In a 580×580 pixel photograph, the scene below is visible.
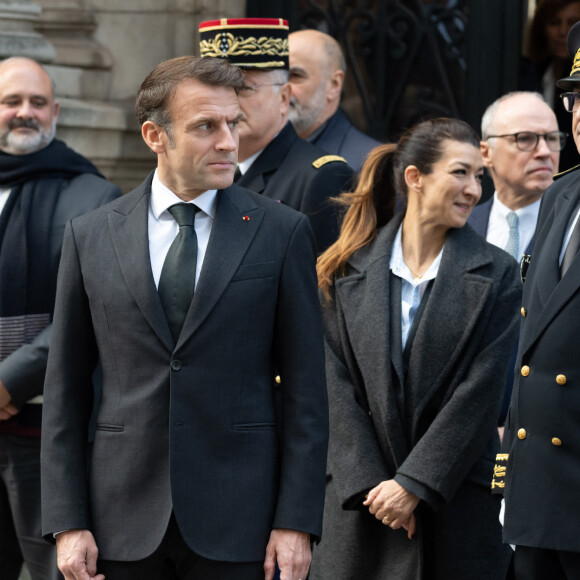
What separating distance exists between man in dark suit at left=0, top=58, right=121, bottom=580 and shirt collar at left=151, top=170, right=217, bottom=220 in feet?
4.67

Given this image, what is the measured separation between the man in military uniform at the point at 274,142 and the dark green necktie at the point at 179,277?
1.40 m

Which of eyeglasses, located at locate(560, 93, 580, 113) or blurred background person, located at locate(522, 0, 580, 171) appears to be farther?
blurred background person, located at locate(522, 0, 580, 171)

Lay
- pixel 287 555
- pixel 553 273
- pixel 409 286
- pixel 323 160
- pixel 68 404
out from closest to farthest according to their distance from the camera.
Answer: pixel 287 555 → pixel 68 404 → pixel 553 273 → pixel 409 286 → pixel 323 160

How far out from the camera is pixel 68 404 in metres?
3.60

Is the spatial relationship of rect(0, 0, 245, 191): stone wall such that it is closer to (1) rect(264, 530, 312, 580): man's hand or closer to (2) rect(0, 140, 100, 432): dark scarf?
(2) rect(0, 140, 100, 432): dark scarf

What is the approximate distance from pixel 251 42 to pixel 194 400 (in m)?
2.16

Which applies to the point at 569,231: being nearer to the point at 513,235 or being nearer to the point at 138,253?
the point at 138,253

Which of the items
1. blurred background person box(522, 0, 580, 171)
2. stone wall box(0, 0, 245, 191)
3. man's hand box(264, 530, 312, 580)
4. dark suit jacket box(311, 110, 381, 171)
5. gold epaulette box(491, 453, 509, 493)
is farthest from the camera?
stone wall box(0, 0, 245, 191)

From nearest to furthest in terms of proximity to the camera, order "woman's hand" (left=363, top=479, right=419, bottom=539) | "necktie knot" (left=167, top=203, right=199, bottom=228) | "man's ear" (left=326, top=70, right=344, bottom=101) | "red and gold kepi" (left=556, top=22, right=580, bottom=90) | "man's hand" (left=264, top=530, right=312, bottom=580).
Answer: "man's hand" (left=264, top=530, right=312, bottom=580) → "necktie knot" (left=167, top=203, right=199, bottom=228) → "red and gold kepi" (left=556, top=22, right=580, bottom=90) → "woman's hand" (left=363, top=479, right=419, bottom=539) → "man's ear" (left=326, top=70, right=344, bottom=101)

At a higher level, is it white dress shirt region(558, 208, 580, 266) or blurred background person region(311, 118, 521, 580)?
white dress shirt region(558, 208, 580, 266)

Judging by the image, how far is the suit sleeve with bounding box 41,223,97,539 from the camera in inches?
139

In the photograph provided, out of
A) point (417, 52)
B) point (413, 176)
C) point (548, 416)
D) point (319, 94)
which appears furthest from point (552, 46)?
point (548, 416)

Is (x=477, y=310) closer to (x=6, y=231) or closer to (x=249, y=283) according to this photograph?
(x=249, y=283)

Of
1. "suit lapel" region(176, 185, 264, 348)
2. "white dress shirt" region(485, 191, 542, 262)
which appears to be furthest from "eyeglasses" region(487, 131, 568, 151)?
"suit lapel" region(176, 185, 264, 348)
